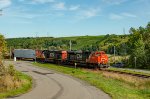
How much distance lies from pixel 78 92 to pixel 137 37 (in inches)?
2782

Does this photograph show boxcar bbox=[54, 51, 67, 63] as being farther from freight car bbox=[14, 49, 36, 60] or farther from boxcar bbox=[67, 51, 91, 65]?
freight car bbox=[14, 49, 36, 60]

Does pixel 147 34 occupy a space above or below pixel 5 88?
above

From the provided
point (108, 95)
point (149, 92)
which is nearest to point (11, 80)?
point (108, 95)

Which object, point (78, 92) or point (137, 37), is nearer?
point (78, 92)

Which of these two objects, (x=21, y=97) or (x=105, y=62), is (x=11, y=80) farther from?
(x=105, y=62)

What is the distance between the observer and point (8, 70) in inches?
1356

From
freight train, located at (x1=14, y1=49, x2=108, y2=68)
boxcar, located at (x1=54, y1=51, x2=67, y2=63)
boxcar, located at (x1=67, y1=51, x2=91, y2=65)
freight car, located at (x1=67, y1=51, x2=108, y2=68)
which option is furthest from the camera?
boxcar, located at (x1=54, y1=51, x2=67, y2=63)

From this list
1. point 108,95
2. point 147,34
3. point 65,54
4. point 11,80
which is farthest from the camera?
point 147,34

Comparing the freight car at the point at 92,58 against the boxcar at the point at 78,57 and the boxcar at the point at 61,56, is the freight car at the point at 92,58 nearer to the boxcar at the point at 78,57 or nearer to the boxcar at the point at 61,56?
the boxcar at the point at 78,57

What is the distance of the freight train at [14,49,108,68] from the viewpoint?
63.9 m

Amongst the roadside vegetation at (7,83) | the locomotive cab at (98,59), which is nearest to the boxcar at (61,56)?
the locomotive cab at (98,59)

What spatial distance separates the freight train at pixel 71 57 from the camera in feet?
210

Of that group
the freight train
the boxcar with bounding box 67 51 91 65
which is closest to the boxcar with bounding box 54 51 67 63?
the freight train

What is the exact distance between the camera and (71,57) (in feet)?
244
